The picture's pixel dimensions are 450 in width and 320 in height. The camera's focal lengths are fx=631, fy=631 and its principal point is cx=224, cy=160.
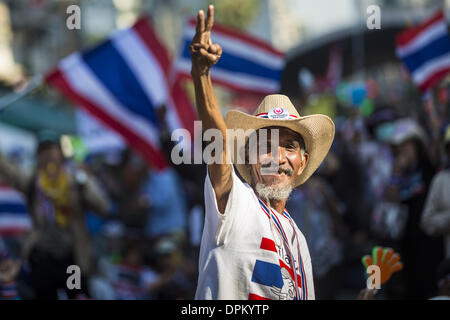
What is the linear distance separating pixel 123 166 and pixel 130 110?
5.36 ft

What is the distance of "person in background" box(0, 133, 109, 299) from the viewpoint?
5402 millimetres

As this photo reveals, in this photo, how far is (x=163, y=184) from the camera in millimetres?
7992

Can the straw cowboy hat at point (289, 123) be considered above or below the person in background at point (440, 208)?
below

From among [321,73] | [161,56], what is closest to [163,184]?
[161,56]

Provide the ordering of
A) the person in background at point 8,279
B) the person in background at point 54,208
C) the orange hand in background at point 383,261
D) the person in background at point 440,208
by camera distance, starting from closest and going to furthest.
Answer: the orange hand in background at point 383,261, the person in background at point 8,279, the person in background at point 440,208, the person in background at point 54,208

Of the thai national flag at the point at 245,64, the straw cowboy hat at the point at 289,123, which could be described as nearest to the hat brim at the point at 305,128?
the straw cowboy hat at the point at 289,123

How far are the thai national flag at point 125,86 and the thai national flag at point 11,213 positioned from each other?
1.36 meters

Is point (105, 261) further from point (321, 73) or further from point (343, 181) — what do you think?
point (321, 73)

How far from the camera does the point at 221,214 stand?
8.13 ft

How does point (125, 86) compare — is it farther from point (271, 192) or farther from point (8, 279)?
point (271, 192)

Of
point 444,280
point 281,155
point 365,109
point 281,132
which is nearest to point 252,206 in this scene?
point 281,155

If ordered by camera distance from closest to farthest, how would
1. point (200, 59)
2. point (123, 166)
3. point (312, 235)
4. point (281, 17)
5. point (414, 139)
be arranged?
1. point (200, 59)
2. point (312, 235)
3. point (414, 139)
4. point (123, 166)
5. point (281, 17)

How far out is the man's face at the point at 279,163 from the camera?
270 cm

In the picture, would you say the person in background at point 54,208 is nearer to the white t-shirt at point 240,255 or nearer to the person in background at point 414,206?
the person in background at point 414,206
